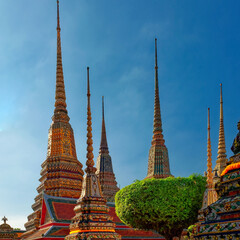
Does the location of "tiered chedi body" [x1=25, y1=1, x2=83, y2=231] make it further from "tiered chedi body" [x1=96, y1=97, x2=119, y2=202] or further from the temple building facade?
"tiered chedi body" [x1=96, y1=97, x2=119, y2=202]

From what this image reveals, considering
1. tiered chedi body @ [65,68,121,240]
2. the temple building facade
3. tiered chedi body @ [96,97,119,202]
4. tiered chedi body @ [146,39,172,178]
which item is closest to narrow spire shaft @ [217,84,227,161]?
tiered chedi body @ [146,39,172,178]

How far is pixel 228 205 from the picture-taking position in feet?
32.1

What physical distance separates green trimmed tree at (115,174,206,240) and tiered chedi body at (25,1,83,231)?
638 centimetres

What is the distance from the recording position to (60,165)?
30984 millimetres

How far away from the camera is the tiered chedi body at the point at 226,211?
9289 mm

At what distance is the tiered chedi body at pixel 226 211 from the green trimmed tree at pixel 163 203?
45.3 feet

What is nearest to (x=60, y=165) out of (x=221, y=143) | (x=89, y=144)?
(x=89, y=144)

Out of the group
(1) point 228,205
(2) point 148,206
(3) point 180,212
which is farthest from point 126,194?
(1) point 228,205

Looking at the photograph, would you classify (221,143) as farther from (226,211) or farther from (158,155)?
(226,211)

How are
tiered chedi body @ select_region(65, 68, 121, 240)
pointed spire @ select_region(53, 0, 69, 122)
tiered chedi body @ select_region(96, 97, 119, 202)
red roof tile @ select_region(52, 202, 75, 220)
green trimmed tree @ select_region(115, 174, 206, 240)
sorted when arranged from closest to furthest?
tiered chedi body @ select_region(65, 68, 121, 240), green trimmed tree @ select_region(115, 174, 206, 240), red roof tile @ select_region(52, 202, 75, 220), pointed spire @ select_region(53, 0, 69, 122), tiered chedi body @ select_region(96, 97, 119, 202)

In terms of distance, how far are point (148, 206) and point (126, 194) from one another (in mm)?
1756

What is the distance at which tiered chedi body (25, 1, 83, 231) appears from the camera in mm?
30312

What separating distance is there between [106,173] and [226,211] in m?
33.2

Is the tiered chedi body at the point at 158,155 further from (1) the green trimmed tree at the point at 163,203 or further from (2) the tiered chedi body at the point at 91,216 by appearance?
(2) the tiered chedi body at the point at 91,216
